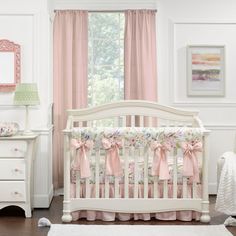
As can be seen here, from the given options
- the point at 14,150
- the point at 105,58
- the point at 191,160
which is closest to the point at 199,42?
Result: the point at 105,58

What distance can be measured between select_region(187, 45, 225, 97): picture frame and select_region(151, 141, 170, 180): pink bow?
4.69ft

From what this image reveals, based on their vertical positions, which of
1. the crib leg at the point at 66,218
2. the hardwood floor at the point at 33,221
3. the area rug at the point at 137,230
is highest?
the crib leg at the point at 66,218

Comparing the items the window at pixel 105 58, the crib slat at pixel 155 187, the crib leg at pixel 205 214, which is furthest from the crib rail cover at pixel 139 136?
the window at pixel 105 58

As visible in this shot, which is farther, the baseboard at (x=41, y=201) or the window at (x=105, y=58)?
the window at (x=105, y=58)

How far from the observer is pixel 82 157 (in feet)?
12.7

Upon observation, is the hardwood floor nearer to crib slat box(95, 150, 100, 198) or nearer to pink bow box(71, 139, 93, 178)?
crib slat box(95, 150, 100, 198)

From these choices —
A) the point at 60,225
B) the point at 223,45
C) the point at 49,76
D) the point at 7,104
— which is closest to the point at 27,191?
the point at 60,225

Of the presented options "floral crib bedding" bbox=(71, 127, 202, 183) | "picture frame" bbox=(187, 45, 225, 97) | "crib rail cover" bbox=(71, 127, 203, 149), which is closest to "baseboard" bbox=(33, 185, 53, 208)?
"floral crib bedding" bbox=(71, 127, 202, 183)

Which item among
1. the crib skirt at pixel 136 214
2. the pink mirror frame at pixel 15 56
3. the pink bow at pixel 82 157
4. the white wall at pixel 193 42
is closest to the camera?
the pink bow at pixel 82 157

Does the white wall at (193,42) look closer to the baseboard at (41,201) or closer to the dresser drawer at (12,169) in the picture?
the baseboard at (41,201)

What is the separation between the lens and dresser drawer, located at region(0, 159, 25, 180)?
13.3 ft

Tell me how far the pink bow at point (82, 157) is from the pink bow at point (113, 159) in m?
0.16

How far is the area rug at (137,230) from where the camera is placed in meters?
3.51

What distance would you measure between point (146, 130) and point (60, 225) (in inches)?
41.8
